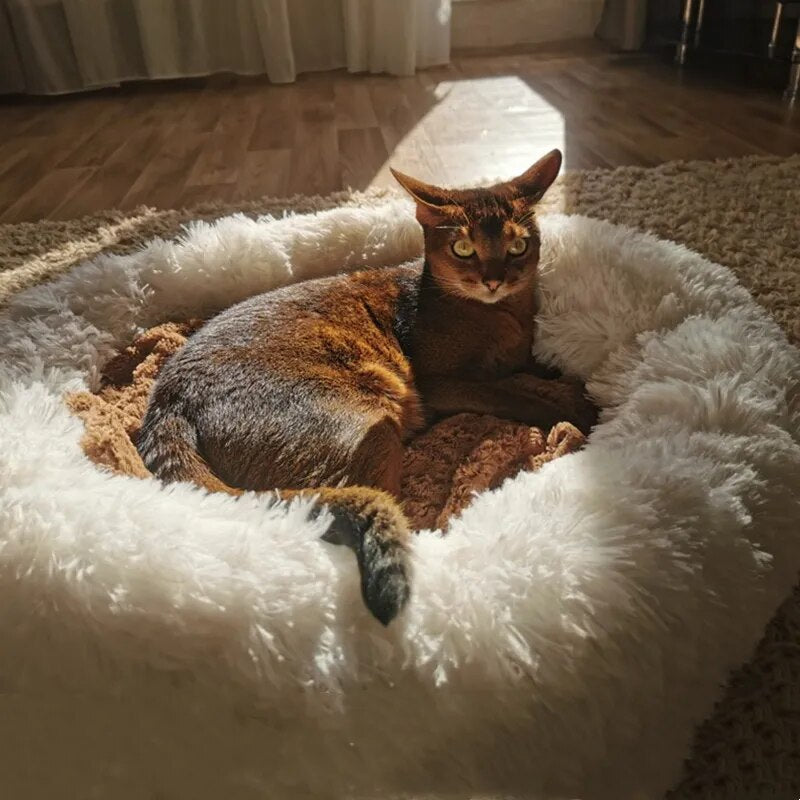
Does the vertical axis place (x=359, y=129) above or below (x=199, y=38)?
below

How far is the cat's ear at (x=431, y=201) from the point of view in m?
1.06

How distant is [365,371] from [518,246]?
11.5 inches

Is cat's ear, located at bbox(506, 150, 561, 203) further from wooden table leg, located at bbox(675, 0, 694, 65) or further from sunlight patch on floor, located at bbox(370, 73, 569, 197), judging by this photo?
wooden table leg, located at bbox(675, 0, 694, 65)

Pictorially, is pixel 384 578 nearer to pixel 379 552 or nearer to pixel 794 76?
pixel 379 552

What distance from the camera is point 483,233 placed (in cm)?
104

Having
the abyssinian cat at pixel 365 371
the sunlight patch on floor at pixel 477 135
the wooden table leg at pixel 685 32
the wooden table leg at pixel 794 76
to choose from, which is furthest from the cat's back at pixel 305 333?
the wooden table leg at pixel 685 32

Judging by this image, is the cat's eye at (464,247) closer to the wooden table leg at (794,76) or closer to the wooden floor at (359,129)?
the wooden floor at (359,129)

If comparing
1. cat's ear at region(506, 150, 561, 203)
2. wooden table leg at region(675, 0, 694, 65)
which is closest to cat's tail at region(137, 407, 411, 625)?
cat's ear at region(506, 150, 561, 203)

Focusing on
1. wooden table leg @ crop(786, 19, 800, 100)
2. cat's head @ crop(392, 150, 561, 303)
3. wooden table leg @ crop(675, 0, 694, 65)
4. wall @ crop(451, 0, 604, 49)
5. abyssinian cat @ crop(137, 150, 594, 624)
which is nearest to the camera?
abyssinian cat @ crop(137, 150, 594, 624)

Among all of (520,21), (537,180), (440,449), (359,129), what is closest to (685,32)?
(520,21)

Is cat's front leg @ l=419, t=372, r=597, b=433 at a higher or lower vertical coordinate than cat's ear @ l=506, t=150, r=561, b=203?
lower

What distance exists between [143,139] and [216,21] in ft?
3.17

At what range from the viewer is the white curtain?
3082mm

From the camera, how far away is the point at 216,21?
3.22m
